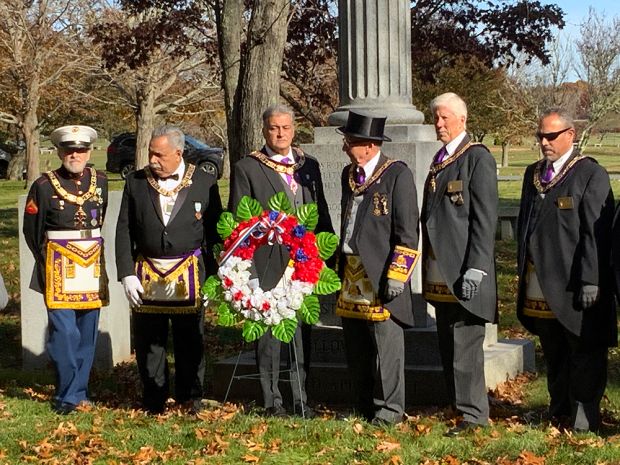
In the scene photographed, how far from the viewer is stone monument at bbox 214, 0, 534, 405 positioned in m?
8.55

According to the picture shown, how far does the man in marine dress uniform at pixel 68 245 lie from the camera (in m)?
8.16

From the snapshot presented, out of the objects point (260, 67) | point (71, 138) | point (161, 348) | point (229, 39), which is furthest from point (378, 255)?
point (229, 39)

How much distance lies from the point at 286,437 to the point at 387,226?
56.6 inches

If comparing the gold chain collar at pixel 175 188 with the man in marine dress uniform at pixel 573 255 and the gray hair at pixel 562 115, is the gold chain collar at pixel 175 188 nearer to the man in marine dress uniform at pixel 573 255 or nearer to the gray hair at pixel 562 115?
the man in marine dress uniform at pixel 573 255

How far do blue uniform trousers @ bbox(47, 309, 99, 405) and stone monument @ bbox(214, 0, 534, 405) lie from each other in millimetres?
1128

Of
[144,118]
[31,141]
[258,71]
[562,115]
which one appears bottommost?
[562,115]

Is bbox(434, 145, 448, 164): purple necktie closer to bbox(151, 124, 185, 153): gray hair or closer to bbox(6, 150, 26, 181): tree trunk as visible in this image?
bbox(151, 124, 185, 153): gray hair

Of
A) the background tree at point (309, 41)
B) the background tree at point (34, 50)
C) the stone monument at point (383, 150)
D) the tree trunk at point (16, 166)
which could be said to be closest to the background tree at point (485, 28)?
the background tree at point (309, 41)

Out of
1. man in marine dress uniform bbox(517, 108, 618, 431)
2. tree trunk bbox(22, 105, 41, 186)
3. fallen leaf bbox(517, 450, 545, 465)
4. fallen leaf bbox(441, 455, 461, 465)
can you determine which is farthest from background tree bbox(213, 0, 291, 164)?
tree trunk bbox(22, 105, 41, 186)

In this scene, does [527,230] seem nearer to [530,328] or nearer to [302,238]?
[530,328]

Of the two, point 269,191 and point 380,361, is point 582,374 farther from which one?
point 269,191

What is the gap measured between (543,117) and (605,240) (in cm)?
84

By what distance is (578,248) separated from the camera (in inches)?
275

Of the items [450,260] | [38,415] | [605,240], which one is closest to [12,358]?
[38,415]
